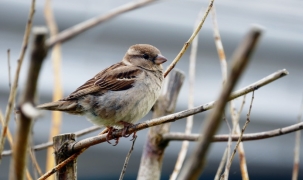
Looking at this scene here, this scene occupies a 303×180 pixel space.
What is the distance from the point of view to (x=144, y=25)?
742 cm

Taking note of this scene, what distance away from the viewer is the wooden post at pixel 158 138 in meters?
2.93

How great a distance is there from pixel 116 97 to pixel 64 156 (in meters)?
1.28

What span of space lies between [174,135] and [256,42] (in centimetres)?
206

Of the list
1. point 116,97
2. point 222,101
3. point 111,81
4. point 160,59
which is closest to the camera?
point 222,101

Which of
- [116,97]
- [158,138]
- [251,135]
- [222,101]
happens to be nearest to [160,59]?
[116,97]

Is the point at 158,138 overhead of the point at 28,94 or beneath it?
overhead

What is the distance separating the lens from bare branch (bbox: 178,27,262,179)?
83 centimetres

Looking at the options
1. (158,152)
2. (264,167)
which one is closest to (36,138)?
(264,167)

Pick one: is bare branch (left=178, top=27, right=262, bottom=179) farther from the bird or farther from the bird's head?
the bird's head

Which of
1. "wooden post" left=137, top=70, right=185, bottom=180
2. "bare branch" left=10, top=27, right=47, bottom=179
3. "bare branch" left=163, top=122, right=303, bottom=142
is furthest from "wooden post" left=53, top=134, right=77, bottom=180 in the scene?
"bare branch" left=10, top=27, right=47, bottom=179

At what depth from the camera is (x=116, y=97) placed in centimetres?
339

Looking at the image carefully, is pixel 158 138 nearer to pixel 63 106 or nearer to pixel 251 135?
pixel 63 106

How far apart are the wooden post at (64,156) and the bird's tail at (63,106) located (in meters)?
0.84

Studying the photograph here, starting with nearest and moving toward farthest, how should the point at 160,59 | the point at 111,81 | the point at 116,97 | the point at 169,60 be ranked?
1. the point at 116,97
2. the point at 111,81
3. the point at 160,59
4. the point at 169,60
